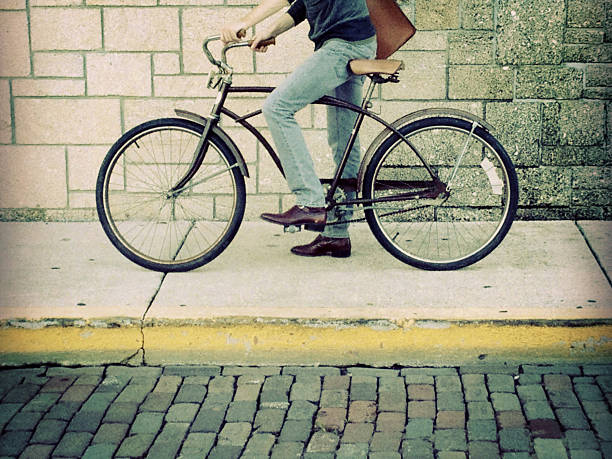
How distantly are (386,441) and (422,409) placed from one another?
338 millimetres

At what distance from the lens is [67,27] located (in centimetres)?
631

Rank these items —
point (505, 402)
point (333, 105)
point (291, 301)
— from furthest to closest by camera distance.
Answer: point (333, 105) → point (291, 301) → point (505, 402)

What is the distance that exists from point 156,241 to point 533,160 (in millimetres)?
2518

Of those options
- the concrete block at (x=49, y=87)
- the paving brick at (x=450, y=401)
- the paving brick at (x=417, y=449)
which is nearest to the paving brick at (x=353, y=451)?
the paving brick at (x=417, y=449)

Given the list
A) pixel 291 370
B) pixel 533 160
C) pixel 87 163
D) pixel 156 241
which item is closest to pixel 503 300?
pixel 291 370

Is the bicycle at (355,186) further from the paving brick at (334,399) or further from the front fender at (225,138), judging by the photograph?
the paving brick at (334,399)

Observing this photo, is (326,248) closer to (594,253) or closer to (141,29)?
(594,253)

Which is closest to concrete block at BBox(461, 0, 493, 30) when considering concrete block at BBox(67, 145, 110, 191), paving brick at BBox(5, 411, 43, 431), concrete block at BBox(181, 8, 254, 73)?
concrete block at BBox(181, 8, 254, 73)

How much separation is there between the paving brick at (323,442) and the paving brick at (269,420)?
168mm

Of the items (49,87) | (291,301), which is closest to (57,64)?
(49,87)

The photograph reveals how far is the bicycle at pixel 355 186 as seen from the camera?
522 cm

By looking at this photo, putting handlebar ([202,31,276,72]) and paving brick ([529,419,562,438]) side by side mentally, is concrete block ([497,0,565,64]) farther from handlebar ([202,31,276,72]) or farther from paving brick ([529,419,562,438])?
paving brick ([529,419,562,438])

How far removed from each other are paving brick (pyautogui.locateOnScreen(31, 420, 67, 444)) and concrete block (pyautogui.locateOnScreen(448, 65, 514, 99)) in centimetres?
351

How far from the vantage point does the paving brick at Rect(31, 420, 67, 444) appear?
3.79m
